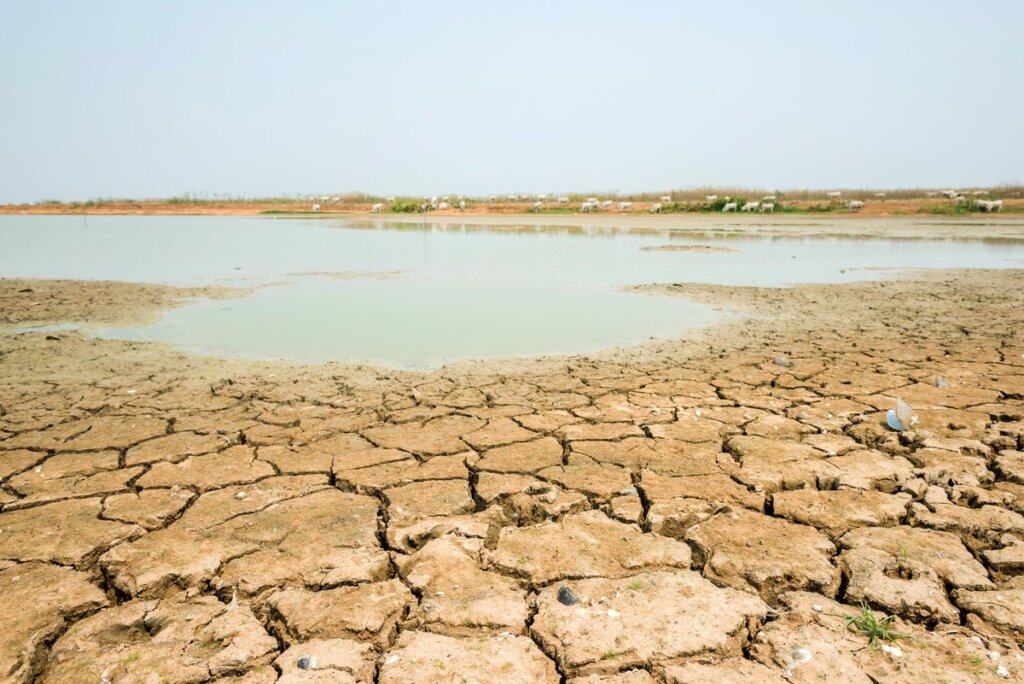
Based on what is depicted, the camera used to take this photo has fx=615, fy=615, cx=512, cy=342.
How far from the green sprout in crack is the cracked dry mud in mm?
25

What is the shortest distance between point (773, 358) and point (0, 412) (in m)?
5.21

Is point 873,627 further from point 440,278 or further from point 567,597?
point 440,278

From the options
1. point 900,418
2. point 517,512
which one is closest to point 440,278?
point 900,418

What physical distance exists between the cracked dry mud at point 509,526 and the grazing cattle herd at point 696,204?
29.4 metres

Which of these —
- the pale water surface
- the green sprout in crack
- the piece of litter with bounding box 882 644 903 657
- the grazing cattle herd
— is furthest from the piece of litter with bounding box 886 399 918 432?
the grazing cattle herd

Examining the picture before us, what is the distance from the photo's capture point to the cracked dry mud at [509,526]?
1704 mm

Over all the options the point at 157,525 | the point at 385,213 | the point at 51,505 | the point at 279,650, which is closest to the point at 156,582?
the point at 157,525

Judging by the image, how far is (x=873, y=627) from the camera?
1764 mm

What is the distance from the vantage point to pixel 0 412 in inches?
143

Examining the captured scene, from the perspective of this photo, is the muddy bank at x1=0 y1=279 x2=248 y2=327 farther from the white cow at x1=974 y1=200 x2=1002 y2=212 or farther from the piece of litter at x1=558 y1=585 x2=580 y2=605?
the white cow at x1=974 y1=200 x2=1002 y2=212

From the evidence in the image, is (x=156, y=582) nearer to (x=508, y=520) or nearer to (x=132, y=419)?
(x=508, y=520)

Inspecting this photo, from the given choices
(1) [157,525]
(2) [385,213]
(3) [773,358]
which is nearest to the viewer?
(1) [157,525]

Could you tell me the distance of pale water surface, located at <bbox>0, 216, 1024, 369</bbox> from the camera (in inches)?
222

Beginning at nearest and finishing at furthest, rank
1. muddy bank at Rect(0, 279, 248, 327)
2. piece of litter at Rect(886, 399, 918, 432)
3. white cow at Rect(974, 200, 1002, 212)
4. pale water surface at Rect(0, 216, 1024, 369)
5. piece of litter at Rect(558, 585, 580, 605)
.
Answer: piece of litter at Rect(558, 585, 580, 605) < piece of litter at Rect(886, 399, 918, 432) < pale water surface at Rect(0, 216, 1024, 369) < muddy bank at Rect(0, 279, 248, 327) < white cow at Rect(974, 200, 1002, 212)
